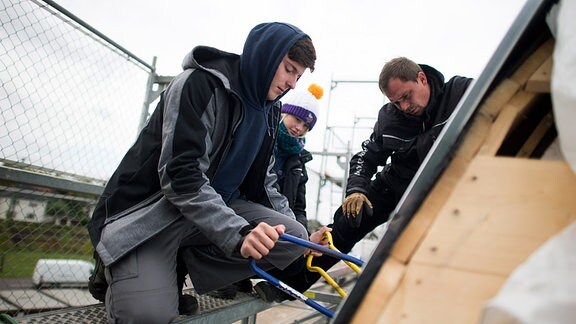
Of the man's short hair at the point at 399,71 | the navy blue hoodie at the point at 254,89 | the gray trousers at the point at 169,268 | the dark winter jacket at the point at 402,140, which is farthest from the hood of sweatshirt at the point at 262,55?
the dark winter jacket at the point at 402,140

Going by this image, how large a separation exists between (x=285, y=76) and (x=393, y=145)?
3.79ft

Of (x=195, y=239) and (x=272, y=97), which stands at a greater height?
(x=272, y=97)

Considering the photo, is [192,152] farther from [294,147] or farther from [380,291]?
[294,147]

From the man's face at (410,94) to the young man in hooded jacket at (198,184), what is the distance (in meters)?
0.80

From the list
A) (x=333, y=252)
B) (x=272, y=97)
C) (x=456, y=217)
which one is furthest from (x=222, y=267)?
(x=456, y=217)

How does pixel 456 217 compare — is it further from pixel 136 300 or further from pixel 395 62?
pixel 395 62

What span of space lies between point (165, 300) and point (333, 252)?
1.97ft

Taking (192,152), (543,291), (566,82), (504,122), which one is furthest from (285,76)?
(543,291)

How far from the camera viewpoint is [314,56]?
5.14 feet

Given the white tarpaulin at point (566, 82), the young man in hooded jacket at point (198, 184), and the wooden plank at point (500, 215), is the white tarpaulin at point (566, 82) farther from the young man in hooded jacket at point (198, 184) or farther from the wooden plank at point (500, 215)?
the young man in hooded jacket at point (198, 184)

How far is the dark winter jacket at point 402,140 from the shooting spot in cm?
217

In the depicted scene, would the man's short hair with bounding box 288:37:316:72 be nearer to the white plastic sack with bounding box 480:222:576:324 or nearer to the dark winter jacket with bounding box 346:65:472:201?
the dark winter jacket with bounding box 346:65:472:201

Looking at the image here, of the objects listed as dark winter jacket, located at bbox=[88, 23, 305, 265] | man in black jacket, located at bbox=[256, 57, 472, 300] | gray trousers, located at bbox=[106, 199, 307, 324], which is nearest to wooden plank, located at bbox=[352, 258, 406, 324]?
dark winter jacket, located at bbox=[88, 23, 305, 265]

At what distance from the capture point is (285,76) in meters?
1.54
